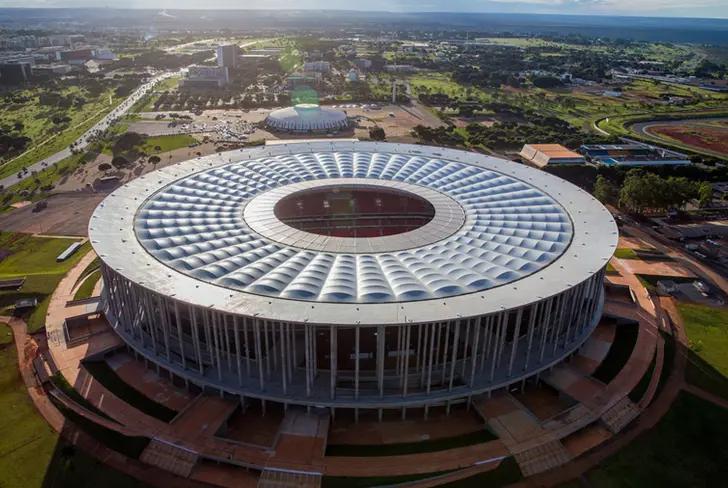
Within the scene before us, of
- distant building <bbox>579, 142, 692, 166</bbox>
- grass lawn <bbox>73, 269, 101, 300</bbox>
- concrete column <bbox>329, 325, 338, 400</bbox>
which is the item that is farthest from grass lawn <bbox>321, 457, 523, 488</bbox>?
distant building <bbox>579, 142, 692, 166</bbox>

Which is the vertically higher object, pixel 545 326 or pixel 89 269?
pixel 545 326

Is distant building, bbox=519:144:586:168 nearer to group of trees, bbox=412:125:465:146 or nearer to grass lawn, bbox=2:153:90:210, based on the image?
group of trees, bbox=412:125:465:146

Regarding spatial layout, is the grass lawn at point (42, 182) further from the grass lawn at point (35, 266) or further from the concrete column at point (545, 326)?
the concrete column at point (545, 326)

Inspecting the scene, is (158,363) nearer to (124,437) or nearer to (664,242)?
(124,437)

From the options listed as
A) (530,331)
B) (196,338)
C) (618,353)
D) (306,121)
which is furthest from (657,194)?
(306,121)

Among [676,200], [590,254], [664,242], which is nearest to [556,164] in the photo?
[676,200]

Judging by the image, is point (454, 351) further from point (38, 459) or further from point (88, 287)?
point (88, 287)

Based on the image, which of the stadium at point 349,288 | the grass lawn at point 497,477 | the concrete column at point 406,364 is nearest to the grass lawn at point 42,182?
the stadium at point 349,288
